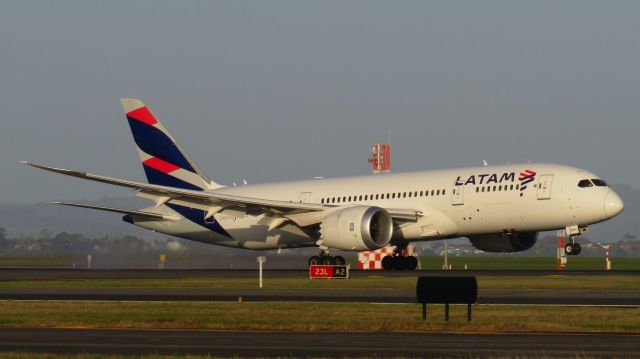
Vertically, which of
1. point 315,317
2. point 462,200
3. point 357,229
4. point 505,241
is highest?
point 462,200

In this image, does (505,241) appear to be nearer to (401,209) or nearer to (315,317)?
(401,209)

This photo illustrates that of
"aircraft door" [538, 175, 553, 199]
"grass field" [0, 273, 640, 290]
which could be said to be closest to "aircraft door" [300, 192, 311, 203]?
"grass field" [0, 273, 640, 290]

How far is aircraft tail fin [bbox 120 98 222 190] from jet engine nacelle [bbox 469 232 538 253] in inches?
600

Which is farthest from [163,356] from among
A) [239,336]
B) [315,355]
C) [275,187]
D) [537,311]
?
[275,187]

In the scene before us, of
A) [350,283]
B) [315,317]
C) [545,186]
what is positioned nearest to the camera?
[315,317]

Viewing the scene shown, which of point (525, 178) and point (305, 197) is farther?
point (305, 197)

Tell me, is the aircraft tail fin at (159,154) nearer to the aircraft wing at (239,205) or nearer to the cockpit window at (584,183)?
the aircraft wing at (239,205)

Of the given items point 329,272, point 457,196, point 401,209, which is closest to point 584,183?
point 457,196

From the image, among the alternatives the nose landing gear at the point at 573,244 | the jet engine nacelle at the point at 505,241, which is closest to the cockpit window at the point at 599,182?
the nose landing gear at the point at 573,244

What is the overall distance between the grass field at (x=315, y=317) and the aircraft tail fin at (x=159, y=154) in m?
30.4

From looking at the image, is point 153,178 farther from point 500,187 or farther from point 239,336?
point 239,336

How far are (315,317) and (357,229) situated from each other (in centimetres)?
2316

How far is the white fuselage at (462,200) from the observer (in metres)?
49.6

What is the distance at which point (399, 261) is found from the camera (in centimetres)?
5647
